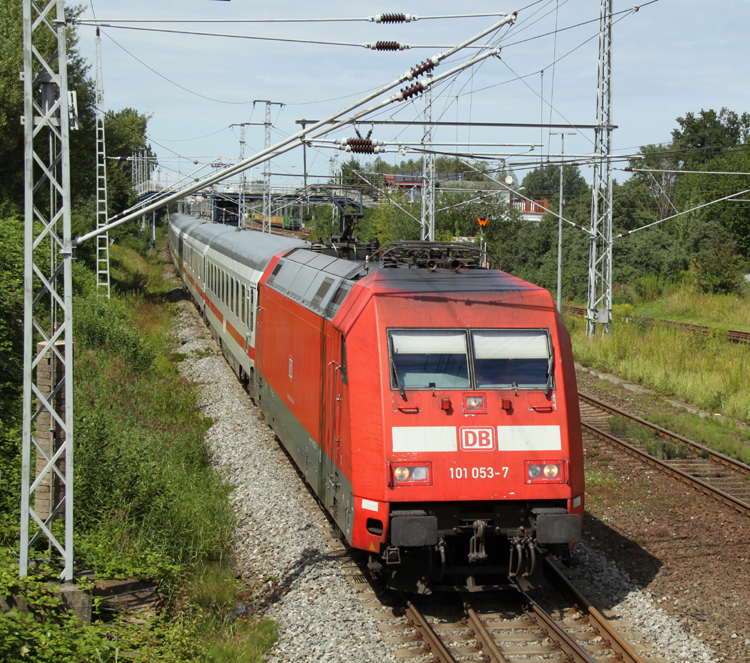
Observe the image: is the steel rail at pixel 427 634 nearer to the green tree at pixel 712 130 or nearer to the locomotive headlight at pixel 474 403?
the locomotive headlight at pixel 474 403

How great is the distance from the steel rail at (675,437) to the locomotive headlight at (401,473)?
7833 millimetres

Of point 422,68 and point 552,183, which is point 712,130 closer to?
point 552,183

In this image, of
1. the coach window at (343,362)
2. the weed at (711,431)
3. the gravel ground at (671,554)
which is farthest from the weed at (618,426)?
the coach window at (343,362)

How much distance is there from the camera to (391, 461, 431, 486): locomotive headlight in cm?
661

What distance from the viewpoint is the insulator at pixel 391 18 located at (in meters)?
7.71

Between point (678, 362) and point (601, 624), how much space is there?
14.4m

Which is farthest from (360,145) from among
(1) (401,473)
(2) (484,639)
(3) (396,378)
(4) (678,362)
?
(4) (678,362)

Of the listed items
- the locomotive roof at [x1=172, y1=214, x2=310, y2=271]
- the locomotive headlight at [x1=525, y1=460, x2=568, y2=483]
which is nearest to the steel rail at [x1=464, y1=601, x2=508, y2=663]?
the locomotive headlight at [x1=525, y1=460, x2=568, y2=483]

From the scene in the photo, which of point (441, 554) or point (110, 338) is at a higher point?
point (110, 338)

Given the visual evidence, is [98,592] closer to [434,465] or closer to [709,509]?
[434,465]

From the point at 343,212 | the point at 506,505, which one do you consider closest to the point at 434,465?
the point at 506,505

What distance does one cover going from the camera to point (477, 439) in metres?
6.80

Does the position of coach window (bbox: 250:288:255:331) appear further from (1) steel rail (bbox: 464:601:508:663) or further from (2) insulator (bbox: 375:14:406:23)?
(1) steel rail (bbox: 464:601:508:663)

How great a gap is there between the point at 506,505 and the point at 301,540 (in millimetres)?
2954
